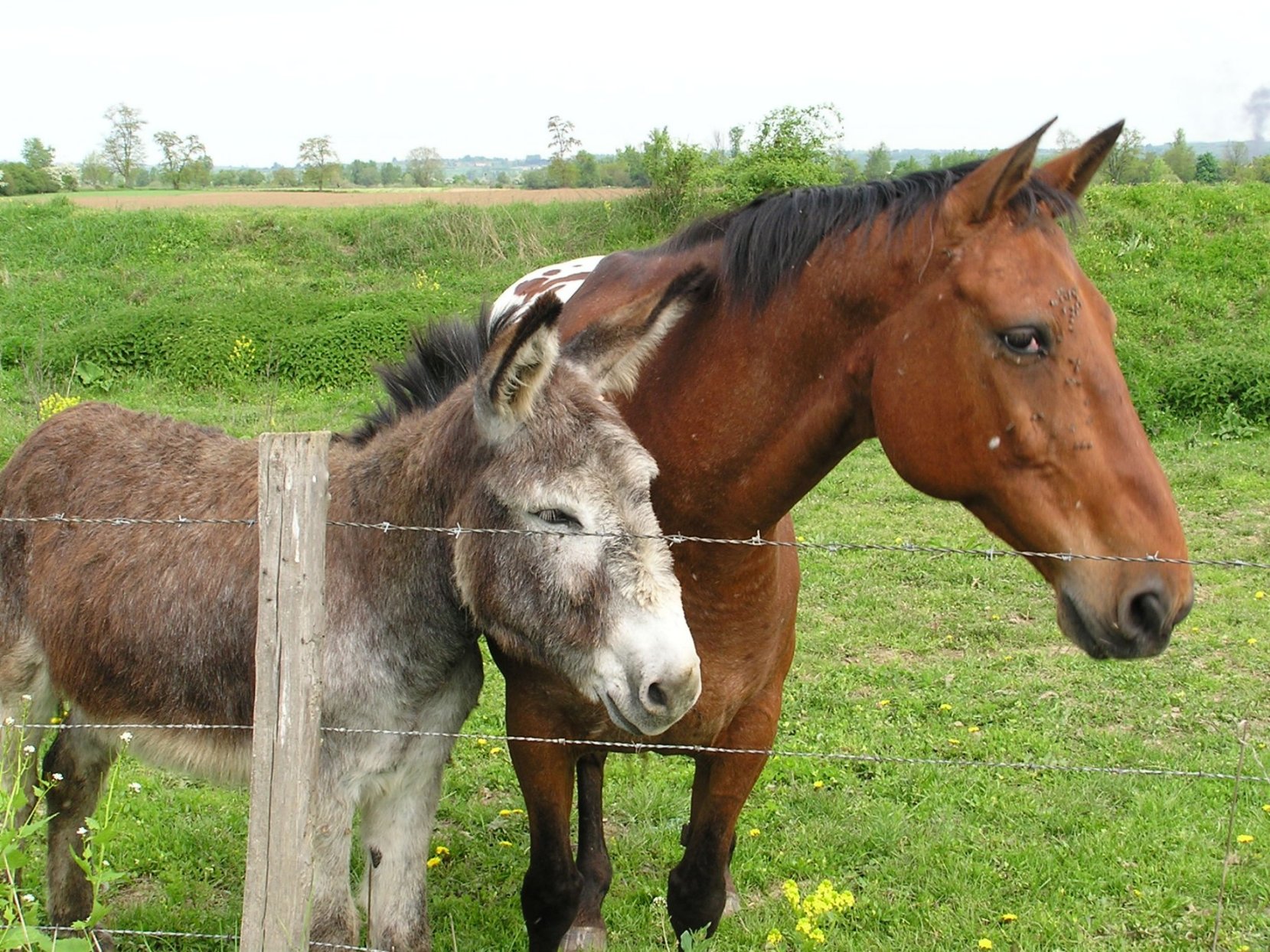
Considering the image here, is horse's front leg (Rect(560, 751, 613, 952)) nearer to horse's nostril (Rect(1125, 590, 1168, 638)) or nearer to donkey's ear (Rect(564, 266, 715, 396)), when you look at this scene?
donkey's ear (Rect(564, 266, 715, 396))

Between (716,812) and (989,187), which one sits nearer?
(989,187)

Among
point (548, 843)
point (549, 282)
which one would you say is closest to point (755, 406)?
point (548, 843)

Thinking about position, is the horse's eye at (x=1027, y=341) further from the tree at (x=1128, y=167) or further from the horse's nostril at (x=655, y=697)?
the tree at (x=1128, y=167)

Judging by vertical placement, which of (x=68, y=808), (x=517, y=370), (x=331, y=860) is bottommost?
(x=68, y=808)

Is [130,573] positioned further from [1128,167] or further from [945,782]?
[1128,167]

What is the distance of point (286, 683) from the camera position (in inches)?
96.1

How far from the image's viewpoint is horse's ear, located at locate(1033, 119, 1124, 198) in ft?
8.59

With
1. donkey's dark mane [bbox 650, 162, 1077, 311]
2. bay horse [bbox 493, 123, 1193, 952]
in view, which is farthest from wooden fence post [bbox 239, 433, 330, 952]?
donkey's dark mane [bbox 650, 162, 1077, 311]

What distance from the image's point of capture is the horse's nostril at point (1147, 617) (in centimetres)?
229

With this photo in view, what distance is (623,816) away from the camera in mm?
4867

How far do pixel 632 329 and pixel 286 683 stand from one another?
1353 millimetres

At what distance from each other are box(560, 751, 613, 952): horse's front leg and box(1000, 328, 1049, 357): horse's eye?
224 cm

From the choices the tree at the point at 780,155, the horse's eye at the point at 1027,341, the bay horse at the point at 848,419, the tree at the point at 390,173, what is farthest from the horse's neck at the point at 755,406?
the tree at the point at 390,173

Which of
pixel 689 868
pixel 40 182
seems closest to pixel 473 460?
pixel 689 868
